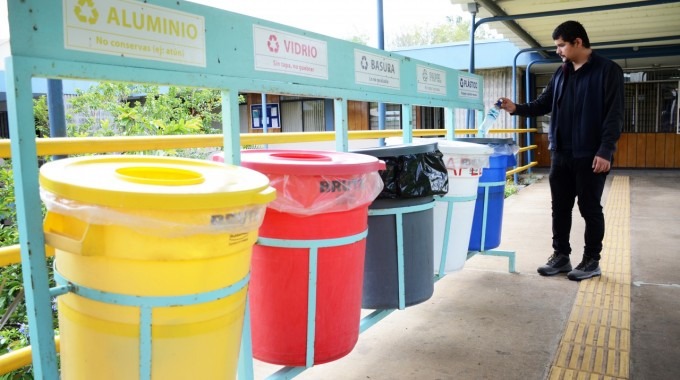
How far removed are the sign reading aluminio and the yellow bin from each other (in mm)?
321

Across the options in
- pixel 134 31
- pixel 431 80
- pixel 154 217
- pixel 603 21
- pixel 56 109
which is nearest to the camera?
pixel 154 217

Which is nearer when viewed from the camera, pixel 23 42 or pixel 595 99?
pixel 23 42

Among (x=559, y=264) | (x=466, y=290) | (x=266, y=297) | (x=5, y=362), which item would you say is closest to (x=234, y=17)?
(x=266, y=297)

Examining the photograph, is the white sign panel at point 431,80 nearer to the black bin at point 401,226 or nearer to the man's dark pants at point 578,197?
the black bin at point 401,226

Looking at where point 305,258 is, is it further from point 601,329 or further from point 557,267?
point 557,267

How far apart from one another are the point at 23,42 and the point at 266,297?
1.07 metres

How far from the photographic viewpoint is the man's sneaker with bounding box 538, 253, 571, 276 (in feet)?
13.5

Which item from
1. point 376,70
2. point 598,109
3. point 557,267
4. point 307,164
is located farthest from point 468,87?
point 307,164

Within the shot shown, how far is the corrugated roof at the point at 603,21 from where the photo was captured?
22.8 feet

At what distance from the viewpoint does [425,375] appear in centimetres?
254

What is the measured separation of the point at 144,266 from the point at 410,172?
140 cm

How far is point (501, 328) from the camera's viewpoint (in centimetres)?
309

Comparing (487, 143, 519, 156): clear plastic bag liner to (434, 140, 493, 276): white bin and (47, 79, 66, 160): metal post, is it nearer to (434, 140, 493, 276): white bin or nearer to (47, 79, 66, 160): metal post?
(434, 140, 493, 276): white bin

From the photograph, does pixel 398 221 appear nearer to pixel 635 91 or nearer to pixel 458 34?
pixel 635 91
